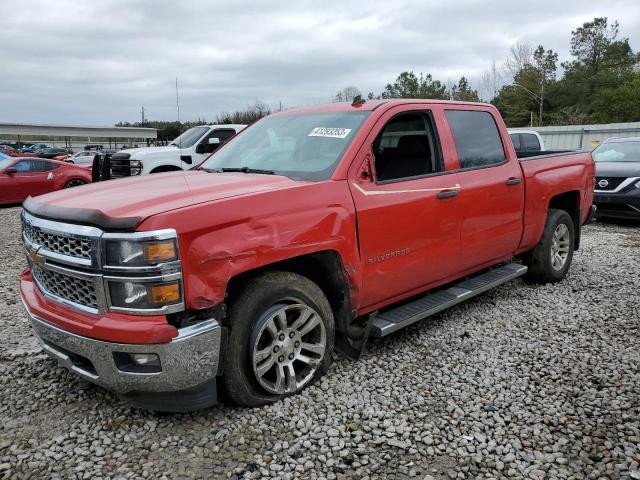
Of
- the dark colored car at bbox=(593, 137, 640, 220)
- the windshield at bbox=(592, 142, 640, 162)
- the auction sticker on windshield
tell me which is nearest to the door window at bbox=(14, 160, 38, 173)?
the auction sticker on windshield

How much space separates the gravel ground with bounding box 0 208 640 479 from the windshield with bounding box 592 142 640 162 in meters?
7.24

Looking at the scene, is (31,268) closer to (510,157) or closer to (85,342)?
(85,342)

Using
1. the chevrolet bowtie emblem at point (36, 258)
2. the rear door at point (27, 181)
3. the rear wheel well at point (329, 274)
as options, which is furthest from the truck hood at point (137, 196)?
the rear door at point (27, 181)

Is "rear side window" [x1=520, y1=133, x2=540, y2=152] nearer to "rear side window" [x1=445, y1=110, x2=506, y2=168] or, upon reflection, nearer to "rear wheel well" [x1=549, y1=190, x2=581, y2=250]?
"rear wheel well" [x1=549, y1=190, x2=581, y2=250]

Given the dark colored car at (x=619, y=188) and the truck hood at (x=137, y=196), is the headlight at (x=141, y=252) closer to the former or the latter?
the truck hood at (x=137, y=196)

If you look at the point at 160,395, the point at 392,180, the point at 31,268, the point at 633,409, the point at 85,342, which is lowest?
the point at 633,409

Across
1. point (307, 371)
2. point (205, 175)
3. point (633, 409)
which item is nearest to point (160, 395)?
point (307, 371)

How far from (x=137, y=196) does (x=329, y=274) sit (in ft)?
4.16

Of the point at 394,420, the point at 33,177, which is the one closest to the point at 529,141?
the point at 394,420

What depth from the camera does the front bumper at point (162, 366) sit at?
2.59 m

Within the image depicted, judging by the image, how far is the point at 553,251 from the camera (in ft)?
18.2

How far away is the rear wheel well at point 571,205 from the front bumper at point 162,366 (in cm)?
442

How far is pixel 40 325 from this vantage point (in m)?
2.97

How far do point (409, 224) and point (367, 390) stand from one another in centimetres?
119
